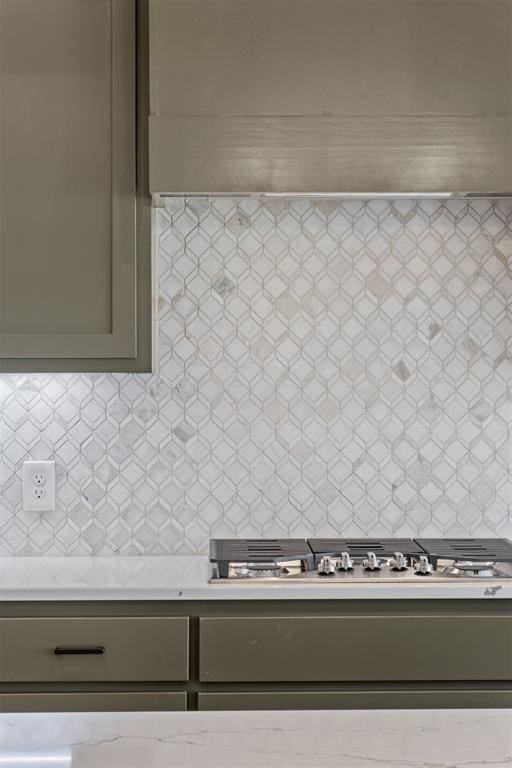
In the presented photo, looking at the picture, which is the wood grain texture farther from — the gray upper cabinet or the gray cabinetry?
the gray cabinetry

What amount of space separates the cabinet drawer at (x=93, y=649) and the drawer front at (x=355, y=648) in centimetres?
8

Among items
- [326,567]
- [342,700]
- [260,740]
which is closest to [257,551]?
[326,567]

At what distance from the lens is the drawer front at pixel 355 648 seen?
79.5 inches

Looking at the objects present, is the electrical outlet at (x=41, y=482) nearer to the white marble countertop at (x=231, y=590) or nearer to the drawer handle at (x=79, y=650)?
the white marble countertop at (x=231, y=590)

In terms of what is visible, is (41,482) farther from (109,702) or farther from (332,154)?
(332,154)

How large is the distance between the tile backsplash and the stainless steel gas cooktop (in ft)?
0.51

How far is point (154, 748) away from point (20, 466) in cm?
179

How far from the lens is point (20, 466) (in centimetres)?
252

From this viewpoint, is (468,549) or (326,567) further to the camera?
(468,549)

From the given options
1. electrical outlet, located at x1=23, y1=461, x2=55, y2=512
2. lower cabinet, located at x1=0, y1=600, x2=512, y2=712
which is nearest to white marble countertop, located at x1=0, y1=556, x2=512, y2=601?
lower cabinet, located at x1=0, y1=600, x2=512, y2=712

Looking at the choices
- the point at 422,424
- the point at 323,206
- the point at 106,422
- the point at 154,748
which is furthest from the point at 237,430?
the point at 154,748

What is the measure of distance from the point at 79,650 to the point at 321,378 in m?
1.04

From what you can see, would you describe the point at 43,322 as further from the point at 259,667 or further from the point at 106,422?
the point at 259,667

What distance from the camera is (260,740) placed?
2.82 ft
